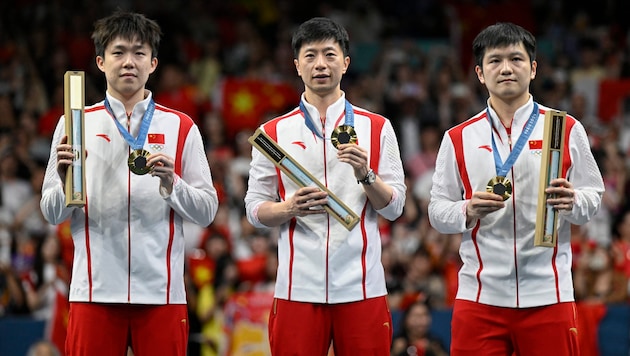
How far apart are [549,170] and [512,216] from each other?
0.39 m

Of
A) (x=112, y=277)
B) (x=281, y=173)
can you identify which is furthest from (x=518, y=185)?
(x=112, y=277)

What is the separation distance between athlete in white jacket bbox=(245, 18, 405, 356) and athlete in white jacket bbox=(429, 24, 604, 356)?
361mm

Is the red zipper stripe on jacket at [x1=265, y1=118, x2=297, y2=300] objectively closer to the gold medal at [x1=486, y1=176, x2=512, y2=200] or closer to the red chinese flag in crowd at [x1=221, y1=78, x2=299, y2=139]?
the gold medal at [x1=486, y1=176, x2=512, y2=200]

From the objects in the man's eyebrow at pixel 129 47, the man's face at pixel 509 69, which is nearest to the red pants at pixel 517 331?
the man's face at pixel 509 69

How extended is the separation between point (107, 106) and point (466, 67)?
34.2 feet

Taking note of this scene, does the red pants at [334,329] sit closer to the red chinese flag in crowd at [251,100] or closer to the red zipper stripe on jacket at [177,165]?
the red zipper stripe on jacket at [177,165]

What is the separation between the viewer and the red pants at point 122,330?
5.69 meters

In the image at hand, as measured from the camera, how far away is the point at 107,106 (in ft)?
19.6

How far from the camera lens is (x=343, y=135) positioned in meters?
5.67

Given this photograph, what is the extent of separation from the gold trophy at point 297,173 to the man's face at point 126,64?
2.42 ft

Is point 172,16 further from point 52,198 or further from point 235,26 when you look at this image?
point 52,198

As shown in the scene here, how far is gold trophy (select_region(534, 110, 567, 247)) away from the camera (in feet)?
18.1

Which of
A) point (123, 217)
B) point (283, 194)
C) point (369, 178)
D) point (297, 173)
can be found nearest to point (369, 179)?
point (369, 178)

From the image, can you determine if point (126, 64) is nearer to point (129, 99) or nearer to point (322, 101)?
point (129, 99)
